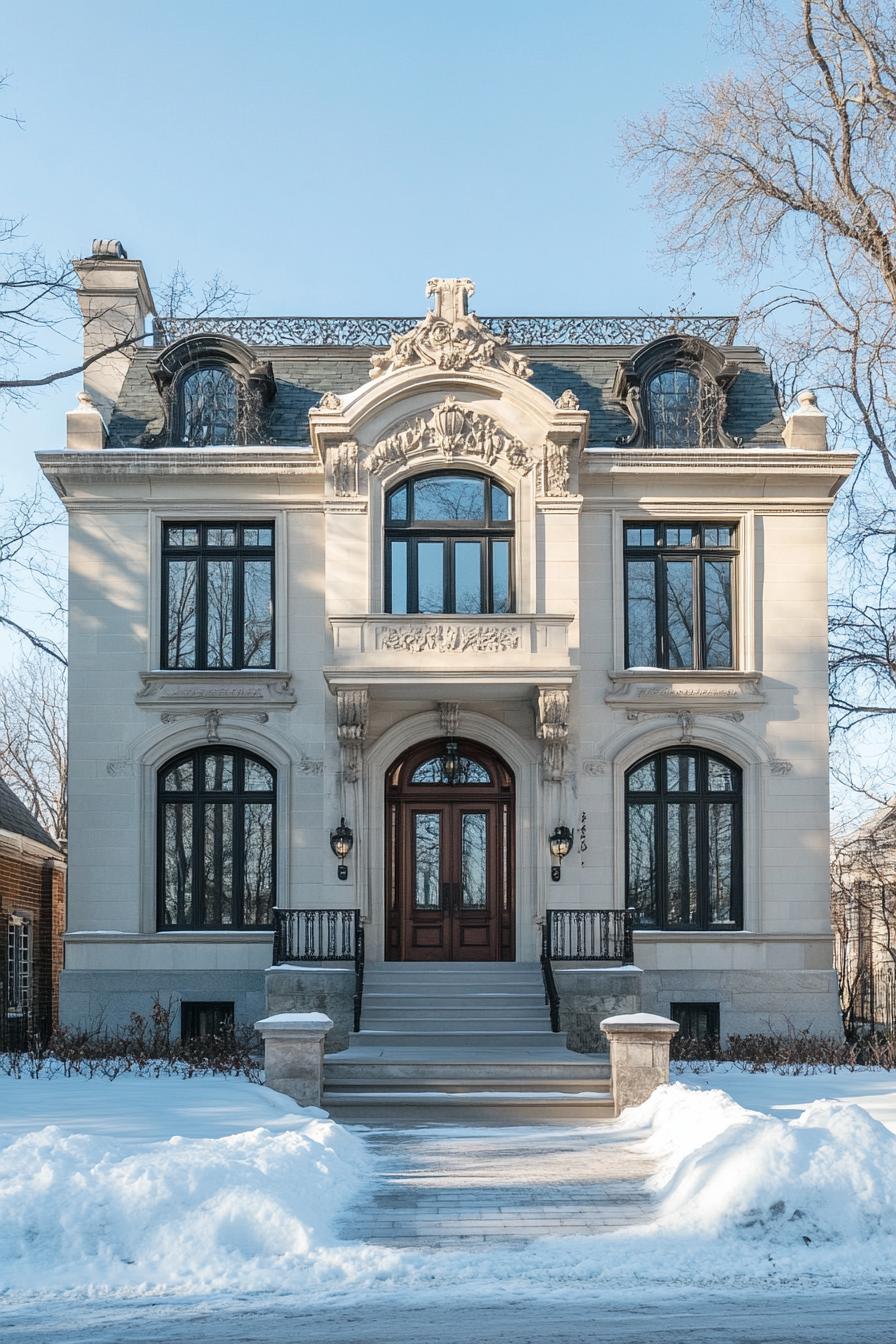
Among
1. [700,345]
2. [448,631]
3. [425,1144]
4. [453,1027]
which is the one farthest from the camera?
[700,345]

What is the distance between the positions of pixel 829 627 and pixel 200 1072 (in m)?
11.6

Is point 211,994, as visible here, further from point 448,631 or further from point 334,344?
point 334,344

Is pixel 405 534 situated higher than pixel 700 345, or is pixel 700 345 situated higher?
pixel 700 345

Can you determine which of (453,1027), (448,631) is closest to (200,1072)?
(453,1027)

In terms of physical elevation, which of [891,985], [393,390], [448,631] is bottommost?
[891,985]

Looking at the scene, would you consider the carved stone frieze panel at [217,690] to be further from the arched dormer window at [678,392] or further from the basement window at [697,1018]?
the basement window at [697,1018]

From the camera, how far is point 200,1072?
59.3 ft

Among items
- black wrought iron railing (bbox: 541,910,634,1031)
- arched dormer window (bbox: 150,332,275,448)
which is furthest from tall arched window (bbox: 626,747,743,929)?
arched dormer window (bbox: 150,332,275,448)

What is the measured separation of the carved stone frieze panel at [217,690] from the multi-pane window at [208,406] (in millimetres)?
3659

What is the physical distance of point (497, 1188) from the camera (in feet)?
36.5

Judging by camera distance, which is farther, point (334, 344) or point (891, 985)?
point (891, 985)

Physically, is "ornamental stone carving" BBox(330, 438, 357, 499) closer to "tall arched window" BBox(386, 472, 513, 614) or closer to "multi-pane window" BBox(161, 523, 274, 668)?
"tall arched window" BBox(386, 472, 513, 614)

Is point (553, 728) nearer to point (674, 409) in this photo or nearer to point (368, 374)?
point (674, 409)

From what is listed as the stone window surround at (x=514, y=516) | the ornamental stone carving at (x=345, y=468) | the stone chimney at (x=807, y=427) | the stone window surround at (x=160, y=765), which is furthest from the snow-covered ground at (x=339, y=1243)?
the stone chimney at (x=807, y=427)
